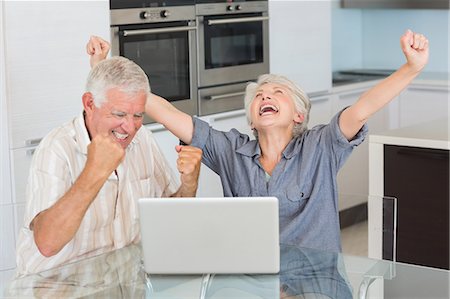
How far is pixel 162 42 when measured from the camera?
176 inches

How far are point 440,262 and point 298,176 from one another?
97 cm

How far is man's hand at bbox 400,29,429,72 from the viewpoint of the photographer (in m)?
2.64

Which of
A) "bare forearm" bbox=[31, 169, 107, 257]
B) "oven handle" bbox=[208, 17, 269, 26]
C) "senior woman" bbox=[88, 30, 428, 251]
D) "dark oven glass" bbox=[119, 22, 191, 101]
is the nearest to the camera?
"bare forearm" bbox=[31, 169, 107, 257]

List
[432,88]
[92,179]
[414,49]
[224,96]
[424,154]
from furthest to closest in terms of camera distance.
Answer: [432,88] → [224,96] → [424,154] → [414,49] → [92,179]

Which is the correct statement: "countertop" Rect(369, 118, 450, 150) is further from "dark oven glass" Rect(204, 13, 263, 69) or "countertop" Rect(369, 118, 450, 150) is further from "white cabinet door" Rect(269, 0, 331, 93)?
"white cabinet door" Rect(269, 0, 331, 93)

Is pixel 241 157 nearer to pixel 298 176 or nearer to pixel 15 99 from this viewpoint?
pixel 298 176

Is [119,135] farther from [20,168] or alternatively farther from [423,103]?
[423,103]

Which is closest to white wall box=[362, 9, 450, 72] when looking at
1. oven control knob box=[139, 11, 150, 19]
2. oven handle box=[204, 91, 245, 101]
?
oven handle box=[204, 91, 245, 101]

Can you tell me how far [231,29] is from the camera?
16.0 feet

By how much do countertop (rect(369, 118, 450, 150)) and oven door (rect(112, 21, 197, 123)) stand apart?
3.90 ft

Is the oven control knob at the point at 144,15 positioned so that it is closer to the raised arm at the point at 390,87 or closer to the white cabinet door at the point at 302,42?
the white cabinet door at the point at 302,42

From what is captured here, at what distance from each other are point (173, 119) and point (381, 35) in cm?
351

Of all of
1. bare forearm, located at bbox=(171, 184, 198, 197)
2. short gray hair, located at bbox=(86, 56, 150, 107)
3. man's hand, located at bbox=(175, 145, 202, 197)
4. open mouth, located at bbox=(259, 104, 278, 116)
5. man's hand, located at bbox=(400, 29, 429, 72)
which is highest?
man's hand, located at bbox=(400, 29, 429, 72)

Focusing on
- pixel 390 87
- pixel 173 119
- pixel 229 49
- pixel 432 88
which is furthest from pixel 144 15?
pixel 432 88
